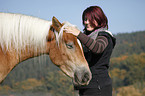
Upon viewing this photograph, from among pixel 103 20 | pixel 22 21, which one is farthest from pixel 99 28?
pixel 22 21

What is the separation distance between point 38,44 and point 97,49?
0.83 m

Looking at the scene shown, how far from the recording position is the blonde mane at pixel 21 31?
73.1 inches

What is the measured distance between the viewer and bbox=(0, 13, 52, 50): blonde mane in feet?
6.09

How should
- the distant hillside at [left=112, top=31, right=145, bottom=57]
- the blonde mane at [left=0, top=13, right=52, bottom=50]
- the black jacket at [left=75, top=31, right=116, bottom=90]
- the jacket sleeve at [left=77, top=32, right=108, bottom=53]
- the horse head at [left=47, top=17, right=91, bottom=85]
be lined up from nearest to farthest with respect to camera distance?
the jacket sleeve at [left=77, top=32, right=108, bottom=53], the black jacket at [left=75, top=31, right=116, bottom=90], the horse head at [left=47, top=17, right=91, bottom=85], the blonde mane at [left=0, top=13, right=52, bottom=50], the distant hillside at [left=112, top=31, right=145, bottom=57]

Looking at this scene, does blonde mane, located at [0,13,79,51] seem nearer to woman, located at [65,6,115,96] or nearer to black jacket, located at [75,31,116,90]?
woman, located at [65,6,115,96]

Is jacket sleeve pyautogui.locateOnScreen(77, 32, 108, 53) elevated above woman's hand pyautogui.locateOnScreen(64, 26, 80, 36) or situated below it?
below

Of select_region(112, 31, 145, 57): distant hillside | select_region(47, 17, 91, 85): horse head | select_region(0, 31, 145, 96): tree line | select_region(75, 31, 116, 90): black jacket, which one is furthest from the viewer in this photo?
select_region(112, 31, 145, 57): distant hillside

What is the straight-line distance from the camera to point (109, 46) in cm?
162

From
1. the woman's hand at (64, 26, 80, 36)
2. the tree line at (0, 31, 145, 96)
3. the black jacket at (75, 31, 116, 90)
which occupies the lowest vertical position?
the tree line at (0, 31, 145, 96)

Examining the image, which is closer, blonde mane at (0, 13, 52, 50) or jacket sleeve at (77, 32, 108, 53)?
jacket sleeve at (77, 32, 108, 53)

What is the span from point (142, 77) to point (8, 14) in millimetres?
45700

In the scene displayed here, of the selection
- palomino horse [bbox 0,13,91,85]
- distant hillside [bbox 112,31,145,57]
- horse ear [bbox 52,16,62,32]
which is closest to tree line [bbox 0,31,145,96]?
distant hillside [bbox 112,31,145,57]

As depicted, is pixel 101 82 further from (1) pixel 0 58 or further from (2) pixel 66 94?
(2) pixel 66 94

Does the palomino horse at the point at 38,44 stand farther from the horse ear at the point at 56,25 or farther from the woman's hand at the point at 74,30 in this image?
the woman's hand at the point at 74,30
